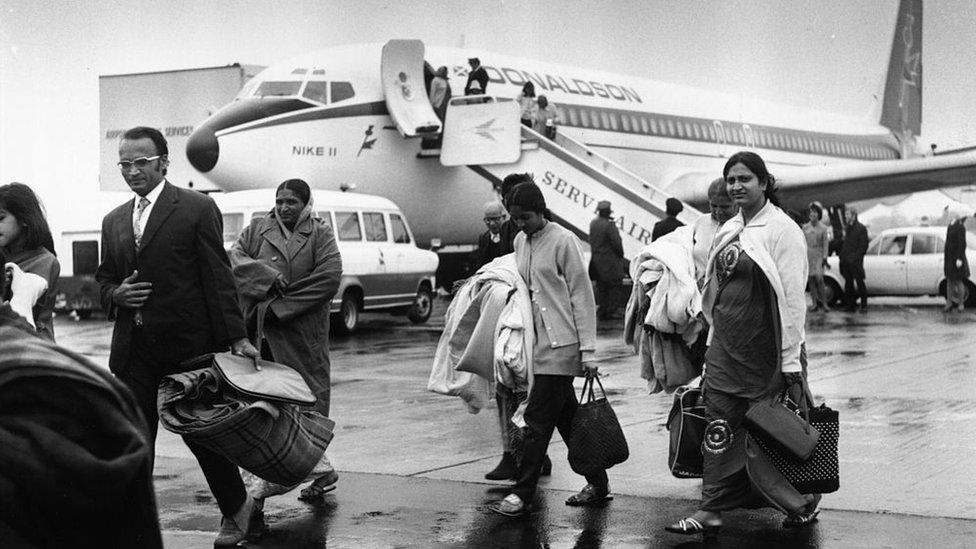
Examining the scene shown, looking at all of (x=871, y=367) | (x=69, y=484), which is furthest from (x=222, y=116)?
(x=69, y=484)

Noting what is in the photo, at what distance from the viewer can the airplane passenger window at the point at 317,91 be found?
20.2 meters

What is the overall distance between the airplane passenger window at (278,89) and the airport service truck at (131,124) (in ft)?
5.57

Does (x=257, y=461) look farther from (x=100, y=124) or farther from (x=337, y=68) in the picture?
(x=100, y=124)

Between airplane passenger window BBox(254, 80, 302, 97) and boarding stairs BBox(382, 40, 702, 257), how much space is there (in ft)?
4.64

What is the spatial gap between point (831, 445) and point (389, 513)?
2126 millimetres

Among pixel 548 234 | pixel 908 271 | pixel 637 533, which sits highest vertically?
pixel 548 234

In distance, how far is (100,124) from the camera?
86.9 ft

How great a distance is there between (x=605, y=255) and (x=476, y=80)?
14.2ft

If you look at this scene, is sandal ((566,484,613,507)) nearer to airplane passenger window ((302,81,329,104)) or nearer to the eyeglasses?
the eyeglasses

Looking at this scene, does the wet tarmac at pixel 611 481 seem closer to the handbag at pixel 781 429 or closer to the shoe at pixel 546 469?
the shoe at pixel 546 469

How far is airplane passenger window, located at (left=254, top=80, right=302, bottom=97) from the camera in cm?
2034

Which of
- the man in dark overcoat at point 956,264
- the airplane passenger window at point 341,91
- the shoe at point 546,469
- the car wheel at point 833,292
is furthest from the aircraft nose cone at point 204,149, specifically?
the shoe at point 546,469

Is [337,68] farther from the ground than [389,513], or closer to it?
farther from the ground

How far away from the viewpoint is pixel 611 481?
23.5 ft
